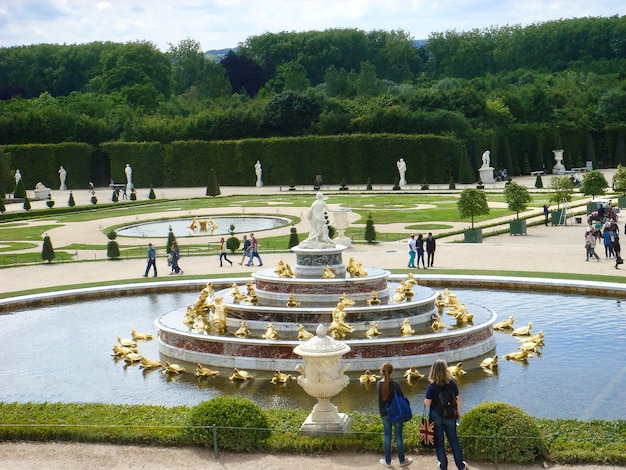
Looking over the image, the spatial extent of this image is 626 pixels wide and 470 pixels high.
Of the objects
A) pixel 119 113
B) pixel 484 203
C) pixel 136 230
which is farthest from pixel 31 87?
pixel 484 203

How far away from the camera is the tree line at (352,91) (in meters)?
87.4

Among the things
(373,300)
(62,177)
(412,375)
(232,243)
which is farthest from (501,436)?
(62,177)

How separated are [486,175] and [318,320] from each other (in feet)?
191

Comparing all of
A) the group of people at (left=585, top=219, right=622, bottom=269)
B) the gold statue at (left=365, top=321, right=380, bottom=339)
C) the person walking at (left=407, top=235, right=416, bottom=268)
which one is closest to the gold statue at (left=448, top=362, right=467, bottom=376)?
the gold statue at (left=365, top=321, right=380, bottom=339)

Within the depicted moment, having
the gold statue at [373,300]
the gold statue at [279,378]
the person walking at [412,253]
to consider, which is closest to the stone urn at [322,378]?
the gold statue at [279,378]

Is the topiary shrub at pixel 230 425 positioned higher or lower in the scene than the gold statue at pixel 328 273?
lower

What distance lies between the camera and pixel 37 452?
12977 mm

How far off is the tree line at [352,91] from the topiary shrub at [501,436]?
70277 mm

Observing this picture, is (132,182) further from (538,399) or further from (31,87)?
(538,399)

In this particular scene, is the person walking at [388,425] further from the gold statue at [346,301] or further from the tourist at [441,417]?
the gold statue at [346,301]

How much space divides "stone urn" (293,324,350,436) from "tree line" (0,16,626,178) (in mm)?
69314

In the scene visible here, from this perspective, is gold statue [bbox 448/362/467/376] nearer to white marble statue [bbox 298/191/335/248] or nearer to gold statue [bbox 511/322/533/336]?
gold statue [bbox 511/322/533/336]

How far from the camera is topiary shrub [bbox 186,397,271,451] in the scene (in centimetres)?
1270

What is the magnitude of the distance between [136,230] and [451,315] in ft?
102
